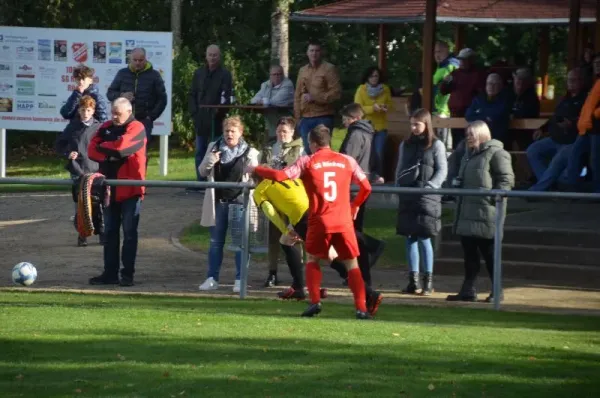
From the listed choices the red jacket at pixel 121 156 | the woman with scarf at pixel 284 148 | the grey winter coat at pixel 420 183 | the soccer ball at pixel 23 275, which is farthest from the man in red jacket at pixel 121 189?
the grey winter coat at pixel 420 183

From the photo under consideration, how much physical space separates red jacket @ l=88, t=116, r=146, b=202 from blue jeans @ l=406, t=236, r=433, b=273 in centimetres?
290

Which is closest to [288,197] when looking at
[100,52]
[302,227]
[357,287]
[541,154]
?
[302,227]

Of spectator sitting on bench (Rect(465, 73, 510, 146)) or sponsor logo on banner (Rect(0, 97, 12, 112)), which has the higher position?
spectator sitting on bench (Rect(465, 73, 510, 146))

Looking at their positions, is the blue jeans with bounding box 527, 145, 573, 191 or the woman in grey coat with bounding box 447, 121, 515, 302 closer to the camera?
the woman in grey coat with bounding box 447, 121, 515, 302

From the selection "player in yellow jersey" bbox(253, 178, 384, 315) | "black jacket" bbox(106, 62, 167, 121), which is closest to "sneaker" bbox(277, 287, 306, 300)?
"player in yellow jersey" bbox(253, 178, 384, 315)

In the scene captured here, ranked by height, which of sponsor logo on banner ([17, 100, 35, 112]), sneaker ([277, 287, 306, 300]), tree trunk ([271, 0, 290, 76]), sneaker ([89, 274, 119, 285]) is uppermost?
tree trunk ([271, 0, 290, 76])

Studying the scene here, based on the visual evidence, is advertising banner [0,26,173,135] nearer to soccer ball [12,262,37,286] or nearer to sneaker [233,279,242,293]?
soccer ball [12,262,37,286]

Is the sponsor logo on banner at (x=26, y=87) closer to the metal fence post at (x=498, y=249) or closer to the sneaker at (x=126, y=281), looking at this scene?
the sneaker at (x=126, y=281)

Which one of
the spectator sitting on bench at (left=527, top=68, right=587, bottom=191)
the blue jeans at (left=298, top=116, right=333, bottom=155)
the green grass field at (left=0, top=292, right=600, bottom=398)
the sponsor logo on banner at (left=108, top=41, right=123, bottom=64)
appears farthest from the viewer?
the sponsor logo on banner at (left=108, top=41, right=123, bottom=64)

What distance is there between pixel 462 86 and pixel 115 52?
23.8ft

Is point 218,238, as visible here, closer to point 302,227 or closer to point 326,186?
point 302,227

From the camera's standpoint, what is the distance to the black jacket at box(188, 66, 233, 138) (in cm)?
2289

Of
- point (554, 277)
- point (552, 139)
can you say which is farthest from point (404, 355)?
point (552, 139)

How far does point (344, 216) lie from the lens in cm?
1302
